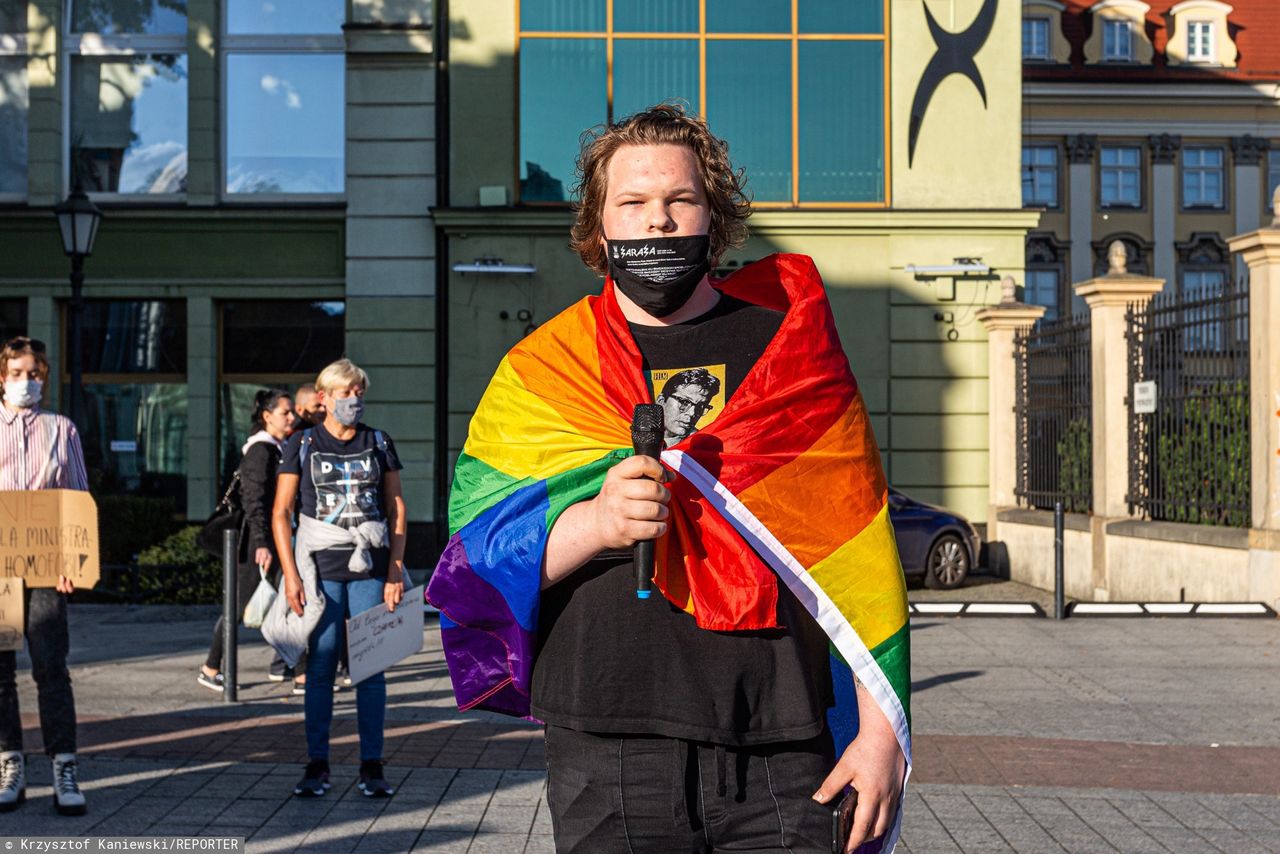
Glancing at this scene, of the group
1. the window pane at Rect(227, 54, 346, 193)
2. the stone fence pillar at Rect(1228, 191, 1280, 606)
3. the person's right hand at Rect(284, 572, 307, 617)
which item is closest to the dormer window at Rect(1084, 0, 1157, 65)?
the window pane at Rect(227, 54, 346, 193)

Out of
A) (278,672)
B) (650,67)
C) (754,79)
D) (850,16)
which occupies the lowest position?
(278,672)

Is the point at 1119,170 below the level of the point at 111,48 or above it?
above

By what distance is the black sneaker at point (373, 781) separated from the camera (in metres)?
6.60

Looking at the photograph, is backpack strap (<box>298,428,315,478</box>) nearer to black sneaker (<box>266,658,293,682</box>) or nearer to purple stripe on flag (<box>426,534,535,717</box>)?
black sneaker (<box>266,658,293,682</box>)

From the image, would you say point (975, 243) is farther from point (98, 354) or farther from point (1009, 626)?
point (98, 354)

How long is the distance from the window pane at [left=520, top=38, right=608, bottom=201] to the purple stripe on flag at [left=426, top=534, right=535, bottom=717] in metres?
18.5

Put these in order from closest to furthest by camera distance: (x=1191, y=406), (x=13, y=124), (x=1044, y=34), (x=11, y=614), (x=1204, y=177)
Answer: (x=11, y=614) < (x=1191, y=406) < (x=13, y=124) < (x=1204, y=177) < (x=1044, y=34)

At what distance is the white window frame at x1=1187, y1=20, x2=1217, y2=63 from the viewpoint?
48.6 metres

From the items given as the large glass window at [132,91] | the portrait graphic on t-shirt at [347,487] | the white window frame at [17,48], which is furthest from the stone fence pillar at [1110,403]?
the white window frame at [17,48]

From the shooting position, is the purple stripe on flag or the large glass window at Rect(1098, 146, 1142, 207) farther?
the large glass window at Rect(1098, 146, 1142, 207)

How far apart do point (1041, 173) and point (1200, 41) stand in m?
6.99

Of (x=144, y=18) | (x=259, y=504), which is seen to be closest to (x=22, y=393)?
(x=259, y=504)

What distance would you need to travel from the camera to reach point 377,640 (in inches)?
269

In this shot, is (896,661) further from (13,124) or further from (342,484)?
(13,124)
